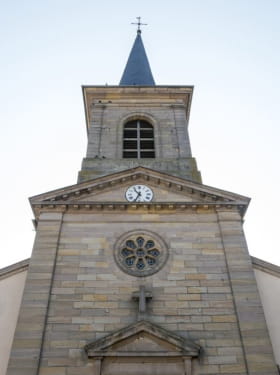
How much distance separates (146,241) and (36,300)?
3335 millimetres

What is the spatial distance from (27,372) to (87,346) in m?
1.35

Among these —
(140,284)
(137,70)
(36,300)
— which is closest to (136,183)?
(140,284)

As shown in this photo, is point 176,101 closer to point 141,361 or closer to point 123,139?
point 123,139

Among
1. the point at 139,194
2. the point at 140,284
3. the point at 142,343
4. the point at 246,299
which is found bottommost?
the point at 142,343

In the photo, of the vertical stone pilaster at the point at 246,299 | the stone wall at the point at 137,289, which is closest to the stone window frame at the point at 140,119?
the stone wall at the point at 137,289

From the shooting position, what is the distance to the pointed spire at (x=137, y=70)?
20609 mm

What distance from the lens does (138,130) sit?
16.9 m

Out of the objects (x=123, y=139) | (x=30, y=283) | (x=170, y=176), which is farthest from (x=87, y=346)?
(x=123, y=139)

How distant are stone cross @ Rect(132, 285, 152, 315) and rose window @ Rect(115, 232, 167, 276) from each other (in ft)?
2.28

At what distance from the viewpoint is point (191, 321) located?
9.50 m

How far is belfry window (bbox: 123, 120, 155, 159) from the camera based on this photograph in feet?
52.3

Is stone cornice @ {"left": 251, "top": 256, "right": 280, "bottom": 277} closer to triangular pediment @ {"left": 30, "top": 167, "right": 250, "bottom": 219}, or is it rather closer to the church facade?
the church facade

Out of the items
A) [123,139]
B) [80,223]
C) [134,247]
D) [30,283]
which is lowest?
[30,283]

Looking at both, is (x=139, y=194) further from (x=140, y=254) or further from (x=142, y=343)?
(x=142, y=343)
